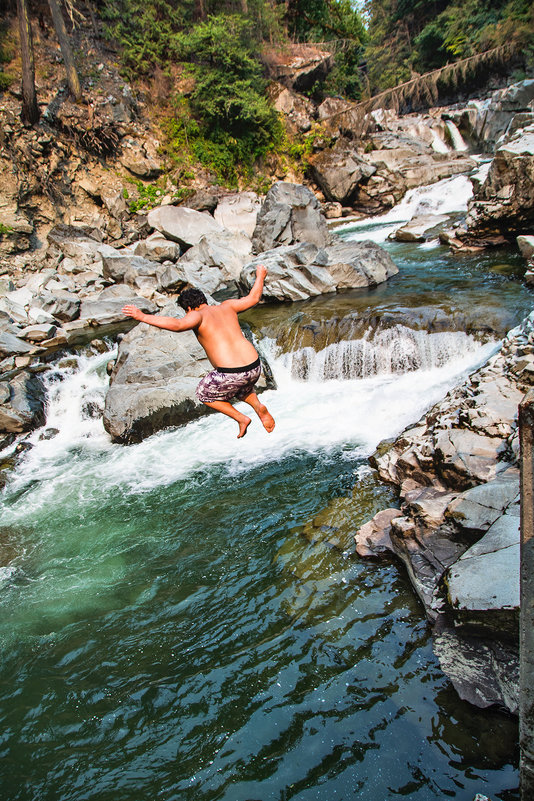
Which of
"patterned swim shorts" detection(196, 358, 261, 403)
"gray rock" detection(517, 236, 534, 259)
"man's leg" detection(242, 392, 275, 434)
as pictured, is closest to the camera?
"patterned swim shorts" detection(196, 358, 261, 403)

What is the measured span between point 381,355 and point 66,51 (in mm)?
19996

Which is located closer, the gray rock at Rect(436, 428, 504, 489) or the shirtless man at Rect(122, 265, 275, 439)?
the gray rock at Rect(436, 428, 504, 489)

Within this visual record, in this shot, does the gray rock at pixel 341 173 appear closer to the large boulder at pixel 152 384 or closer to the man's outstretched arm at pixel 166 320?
the large boulder at pixel 152 384

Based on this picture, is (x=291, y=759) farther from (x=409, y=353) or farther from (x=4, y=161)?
(x=4, y=161)

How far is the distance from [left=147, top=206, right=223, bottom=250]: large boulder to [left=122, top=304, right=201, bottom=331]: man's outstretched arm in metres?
12.1

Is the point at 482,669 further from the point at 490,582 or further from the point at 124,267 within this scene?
the point at 124,267

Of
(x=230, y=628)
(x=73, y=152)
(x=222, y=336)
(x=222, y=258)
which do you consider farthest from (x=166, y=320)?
(x=73, y=152)

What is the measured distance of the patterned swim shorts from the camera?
4656mm

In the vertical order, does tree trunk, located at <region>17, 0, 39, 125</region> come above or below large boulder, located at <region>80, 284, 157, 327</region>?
above

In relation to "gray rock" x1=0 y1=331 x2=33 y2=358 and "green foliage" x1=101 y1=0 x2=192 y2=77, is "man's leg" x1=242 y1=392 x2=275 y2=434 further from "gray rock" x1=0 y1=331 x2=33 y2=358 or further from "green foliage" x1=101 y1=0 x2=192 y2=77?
"green foliage" x1=101 y1=0 x2=192 y2=77

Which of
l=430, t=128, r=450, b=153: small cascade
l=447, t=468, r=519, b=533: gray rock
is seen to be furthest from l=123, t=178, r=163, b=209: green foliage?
l=447, t=468, r=519, b=533: gray rock

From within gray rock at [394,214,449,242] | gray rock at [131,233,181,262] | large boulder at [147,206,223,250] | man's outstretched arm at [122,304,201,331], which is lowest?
man's outstretched arm at [122,304,201,331]

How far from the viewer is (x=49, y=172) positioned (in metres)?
17.7

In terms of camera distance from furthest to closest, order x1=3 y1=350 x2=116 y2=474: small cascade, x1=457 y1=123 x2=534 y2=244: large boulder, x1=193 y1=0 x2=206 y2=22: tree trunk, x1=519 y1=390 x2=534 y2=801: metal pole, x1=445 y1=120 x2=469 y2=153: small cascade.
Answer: x1=445 y1=120 x2=469 y2=153: small cascade, x1=193 y1=0 x2=206 y2=22: tree trunk, x1=457 y1=123 x2=534 y2=244: large boulder, x1=3 y1=350 x2=116 y2=474: small cascade, x1=519 y1=390 x2=534 y2=801: metal pole
